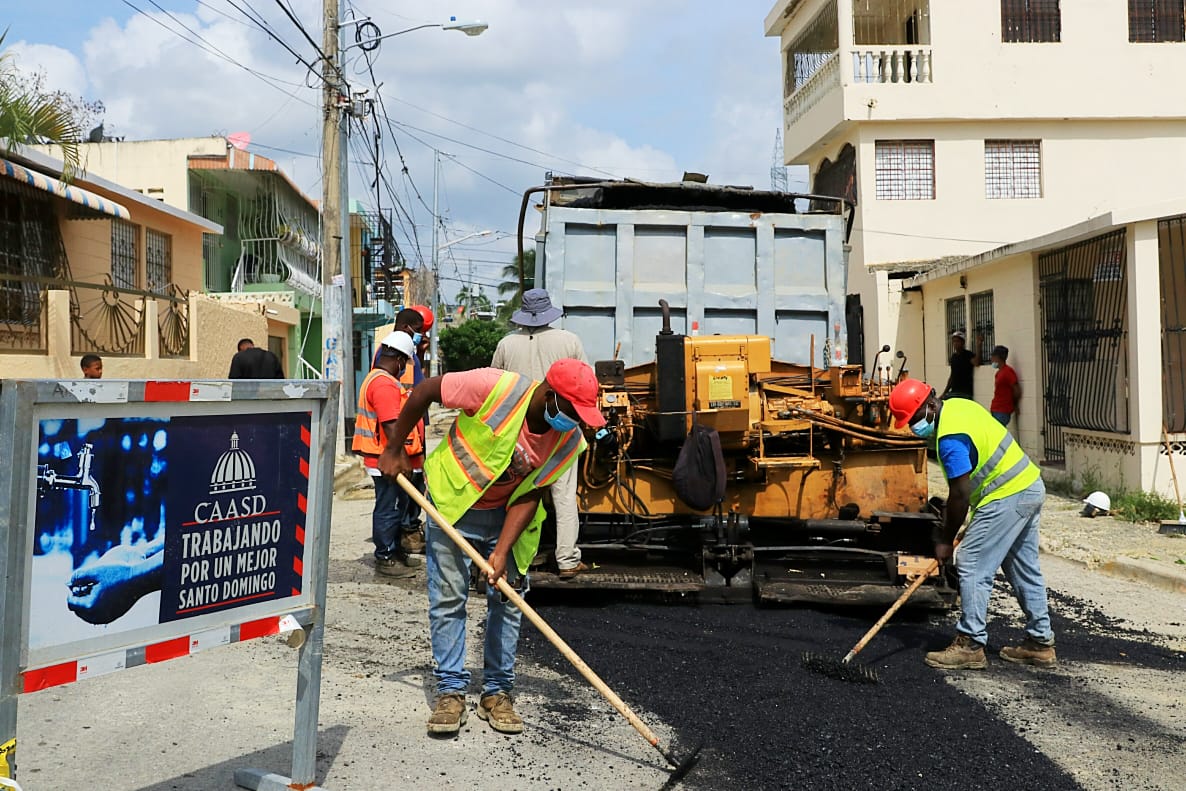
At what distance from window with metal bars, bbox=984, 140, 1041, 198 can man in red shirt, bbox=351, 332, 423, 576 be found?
47.8 feet

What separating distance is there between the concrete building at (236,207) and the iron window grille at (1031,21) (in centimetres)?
1456

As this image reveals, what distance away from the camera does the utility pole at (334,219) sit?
13781 millimetres

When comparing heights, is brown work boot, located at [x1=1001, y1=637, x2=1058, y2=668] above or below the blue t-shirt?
below

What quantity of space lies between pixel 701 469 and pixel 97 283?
1031 cm

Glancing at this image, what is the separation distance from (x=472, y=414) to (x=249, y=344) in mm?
7600

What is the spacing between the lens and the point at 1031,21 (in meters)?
18.1

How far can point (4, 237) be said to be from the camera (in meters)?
11.1

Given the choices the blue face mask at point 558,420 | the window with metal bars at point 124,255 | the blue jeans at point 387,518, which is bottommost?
the blue jeans at point 387,518

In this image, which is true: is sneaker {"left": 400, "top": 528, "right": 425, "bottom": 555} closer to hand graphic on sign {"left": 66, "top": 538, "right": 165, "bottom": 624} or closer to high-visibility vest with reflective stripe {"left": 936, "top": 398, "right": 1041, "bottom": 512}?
high-visibility vest with reflective stripe {"left": 936, "top": 398, "right": 1041, "bottom": 512}

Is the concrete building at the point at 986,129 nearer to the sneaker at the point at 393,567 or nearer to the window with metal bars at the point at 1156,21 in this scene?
the window with metal bars at the point at 1156,21

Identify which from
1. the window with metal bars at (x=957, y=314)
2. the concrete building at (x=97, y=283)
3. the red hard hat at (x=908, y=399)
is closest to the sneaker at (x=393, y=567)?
the red hard hat at (x=908, y=399)

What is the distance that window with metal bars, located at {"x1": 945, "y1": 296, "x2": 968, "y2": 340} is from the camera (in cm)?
1467

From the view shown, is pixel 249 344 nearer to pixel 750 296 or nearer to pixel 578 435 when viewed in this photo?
pixel 750 296

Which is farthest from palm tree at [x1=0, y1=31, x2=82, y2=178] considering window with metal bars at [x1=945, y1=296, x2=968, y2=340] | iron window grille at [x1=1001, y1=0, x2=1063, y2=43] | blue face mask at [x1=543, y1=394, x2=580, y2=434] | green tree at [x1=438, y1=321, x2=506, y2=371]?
green tree at [x1=438, y1=321, x2=506, y2=371]
